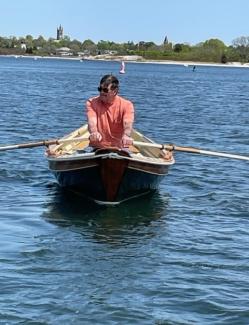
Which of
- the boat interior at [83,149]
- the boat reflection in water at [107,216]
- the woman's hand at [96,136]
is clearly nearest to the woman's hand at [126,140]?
the woman's hand at [96,136]

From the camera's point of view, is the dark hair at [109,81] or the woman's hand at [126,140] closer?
the dark hair at [109,81]

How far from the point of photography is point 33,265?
1008 cm

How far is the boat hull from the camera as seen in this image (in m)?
12.9

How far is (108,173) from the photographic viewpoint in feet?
42.6

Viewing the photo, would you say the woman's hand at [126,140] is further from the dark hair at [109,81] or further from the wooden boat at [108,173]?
the dark hair at [109,81]

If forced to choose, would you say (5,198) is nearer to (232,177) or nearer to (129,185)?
(129,185)

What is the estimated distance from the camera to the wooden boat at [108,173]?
1287cm

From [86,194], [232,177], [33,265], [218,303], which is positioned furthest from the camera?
[232,177]

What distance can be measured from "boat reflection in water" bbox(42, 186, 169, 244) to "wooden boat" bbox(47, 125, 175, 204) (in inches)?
7.6

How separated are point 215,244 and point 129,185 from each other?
257 cm

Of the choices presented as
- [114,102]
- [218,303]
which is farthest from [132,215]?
Answer: [218,303]

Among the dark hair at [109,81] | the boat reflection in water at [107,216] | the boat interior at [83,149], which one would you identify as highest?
the dark hair at [109,81]

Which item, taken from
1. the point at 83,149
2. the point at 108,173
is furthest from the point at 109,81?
the point at 83,149

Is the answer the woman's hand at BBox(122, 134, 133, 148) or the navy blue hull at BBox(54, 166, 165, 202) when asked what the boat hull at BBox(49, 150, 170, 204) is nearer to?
the navy blue hull at BBox(54, 166, 165, 202)
